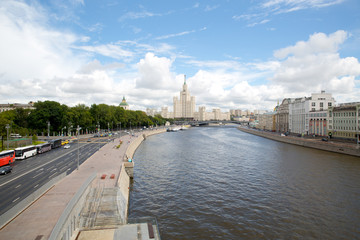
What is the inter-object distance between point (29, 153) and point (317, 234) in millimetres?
43143

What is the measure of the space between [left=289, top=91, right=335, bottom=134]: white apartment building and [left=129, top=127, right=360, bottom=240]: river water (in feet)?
158

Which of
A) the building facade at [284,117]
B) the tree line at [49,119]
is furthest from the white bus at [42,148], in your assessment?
the building facade at [284,117]

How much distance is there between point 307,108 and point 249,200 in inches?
2879

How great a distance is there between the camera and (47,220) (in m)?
13.8

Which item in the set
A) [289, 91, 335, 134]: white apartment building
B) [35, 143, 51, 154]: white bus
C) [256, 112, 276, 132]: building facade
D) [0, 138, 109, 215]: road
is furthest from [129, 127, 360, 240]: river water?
[256, 112, 276, 132]: building facade

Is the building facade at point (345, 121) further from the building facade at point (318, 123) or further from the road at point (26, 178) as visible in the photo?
the road at point (26, 178)

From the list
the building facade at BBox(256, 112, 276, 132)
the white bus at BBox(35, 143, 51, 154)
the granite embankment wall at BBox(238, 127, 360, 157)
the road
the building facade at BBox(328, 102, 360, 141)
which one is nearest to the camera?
the road

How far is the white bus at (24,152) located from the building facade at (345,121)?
69390mm

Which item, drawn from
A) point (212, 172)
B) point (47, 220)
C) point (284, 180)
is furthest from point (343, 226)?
point (47, 220)

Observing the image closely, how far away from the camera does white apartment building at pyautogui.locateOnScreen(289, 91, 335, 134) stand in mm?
80562

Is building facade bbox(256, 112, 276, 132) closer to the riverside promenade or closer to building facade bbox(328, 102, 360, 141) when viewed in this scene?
building facade bbox(328, 102, 360, 141)

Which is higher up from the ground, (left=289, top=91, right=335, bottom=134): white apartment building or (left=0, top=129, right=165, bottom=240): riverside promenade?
(left=289, top=91, right=335, bottom=134): white apartment building

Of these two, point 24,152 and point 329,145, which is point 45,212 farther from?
point 329,145

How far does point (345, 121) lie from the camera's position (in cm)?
6059
